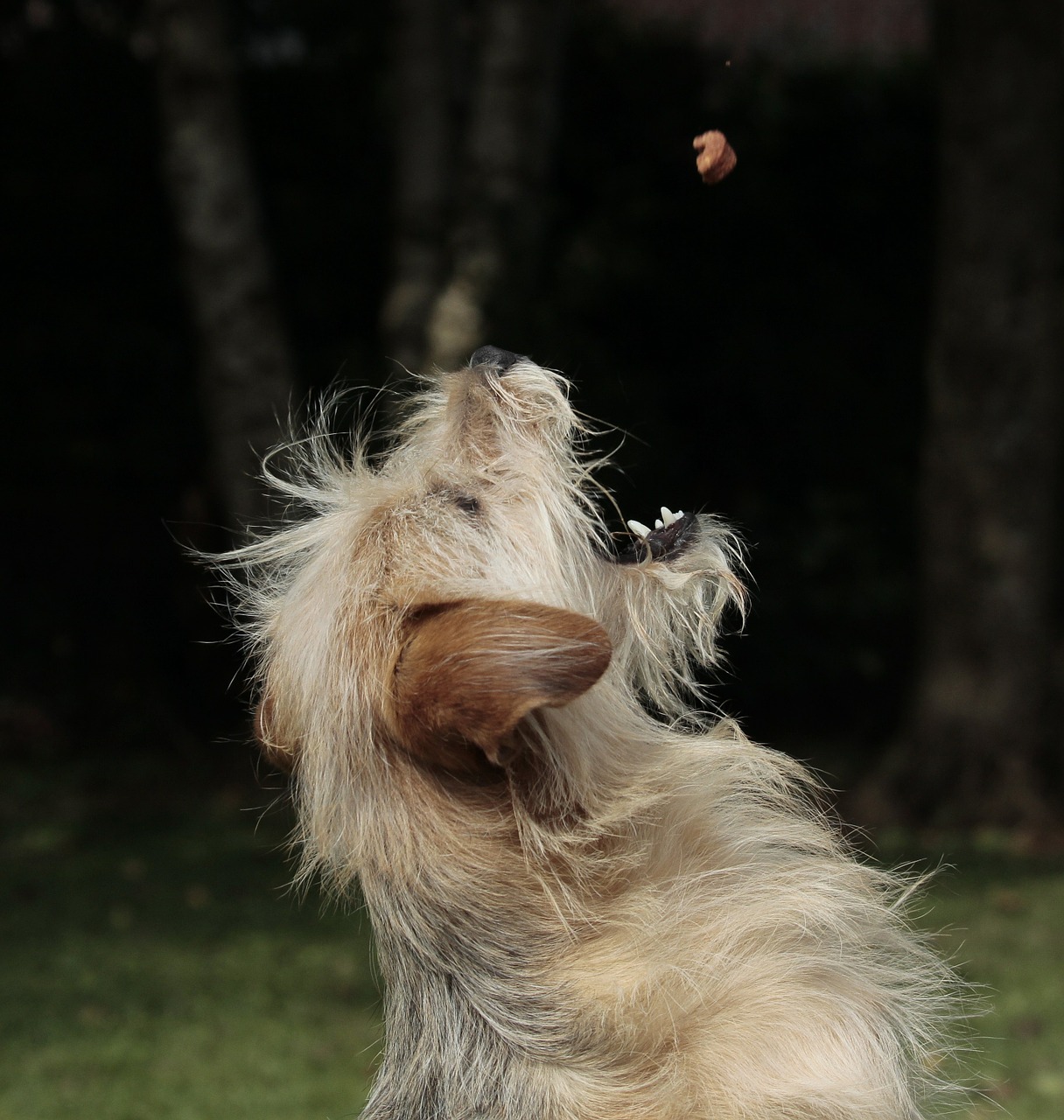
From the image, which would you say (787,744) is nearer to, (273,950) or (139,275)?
(273,950)

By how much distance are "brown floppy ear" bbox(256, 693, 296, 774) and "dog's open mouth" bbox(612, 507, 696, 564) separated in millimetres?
808

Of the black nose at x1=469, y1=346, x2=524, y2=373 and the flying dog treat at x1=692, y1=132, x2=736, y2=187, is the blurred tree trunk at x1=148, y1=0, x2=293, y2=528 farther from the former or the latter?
the black nose at x1=469, y1=346, x2=524, y2=373

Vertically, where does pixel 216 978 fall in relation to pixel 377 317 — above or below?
below

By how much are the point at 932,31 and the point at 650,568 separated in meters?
6.13

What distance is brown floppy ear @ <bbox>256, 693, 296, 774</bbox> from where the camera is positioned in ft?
8.91

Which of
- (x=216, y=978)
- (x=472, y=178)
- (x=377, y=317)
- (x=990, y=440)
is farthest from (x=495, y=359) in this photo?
(x=377, y=317)

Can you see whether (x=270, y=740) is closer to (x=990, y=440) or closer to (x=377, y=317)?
(x=990, y=440)

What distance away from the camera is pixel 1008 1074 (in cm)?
515

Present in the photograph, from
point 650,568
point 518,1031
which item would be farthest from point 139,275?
point 518,1031

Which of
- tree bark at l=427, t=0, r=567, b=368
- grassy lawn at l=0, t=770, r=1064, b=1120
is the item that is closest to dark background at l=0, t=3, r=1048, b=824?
tree bark at l=427, t=0, r=567, b=368

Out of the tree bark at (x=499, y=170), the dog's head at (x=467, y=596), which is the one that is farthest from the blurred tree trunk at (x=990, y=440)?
the dog's head at (x=467, y=596)

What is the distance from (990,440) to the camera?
24.7 ft

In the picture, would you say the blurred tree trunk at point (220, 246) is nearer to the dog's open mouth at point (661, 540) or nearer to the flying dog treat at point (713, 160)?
the flying dog treat at point (713, 160)

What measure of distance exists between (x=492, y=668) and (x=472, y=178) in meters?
5.70
